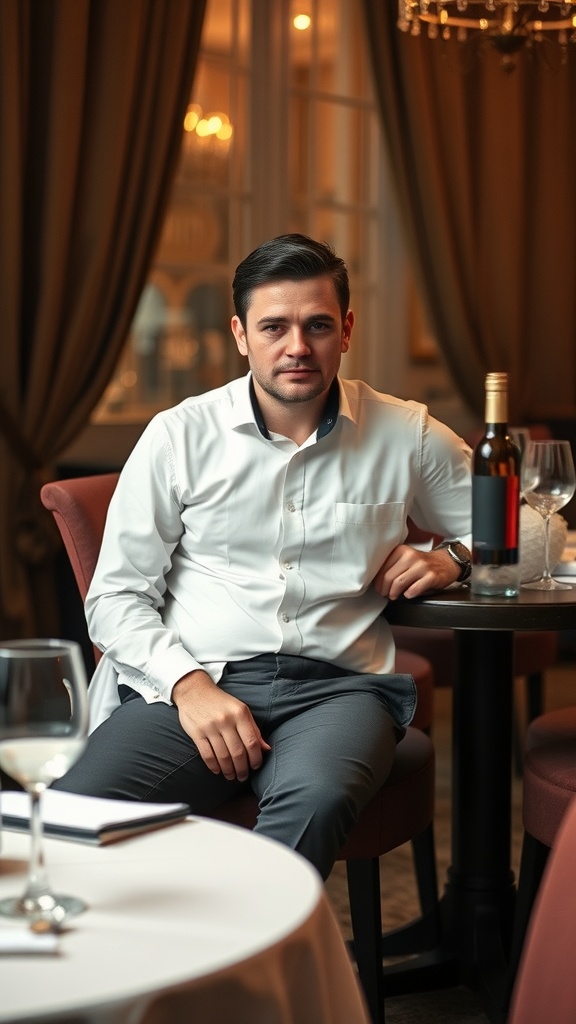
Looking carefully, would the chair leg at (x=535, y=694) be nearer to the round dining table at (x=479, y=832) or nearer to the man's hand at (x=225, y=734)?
the round dining table at (x=479, y=832)

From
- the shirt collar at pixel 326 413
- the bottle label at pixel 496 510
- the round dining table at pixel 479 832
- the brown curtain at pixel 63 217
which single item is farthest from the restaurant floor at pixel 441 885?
the brown curtain at pixel 63 217

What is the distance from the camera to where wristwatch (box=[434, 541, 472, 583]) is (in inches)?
86.1

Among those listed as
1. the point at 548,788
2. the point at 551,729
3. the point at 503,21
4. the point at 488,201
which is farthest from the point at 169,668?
the point at 488,201

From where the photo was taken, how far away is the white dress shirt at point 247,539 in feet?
6.91

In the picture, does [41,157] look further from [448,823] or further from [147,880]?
[147,880]

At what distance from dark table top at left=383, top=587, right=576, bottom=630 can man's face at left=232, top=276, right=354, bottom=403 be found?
397 millimetres

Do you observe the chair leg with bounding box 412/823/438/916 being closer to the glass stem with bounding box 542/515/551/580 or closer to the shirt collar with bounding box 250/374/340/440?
the glass stem with bounding box 542/515/551/580

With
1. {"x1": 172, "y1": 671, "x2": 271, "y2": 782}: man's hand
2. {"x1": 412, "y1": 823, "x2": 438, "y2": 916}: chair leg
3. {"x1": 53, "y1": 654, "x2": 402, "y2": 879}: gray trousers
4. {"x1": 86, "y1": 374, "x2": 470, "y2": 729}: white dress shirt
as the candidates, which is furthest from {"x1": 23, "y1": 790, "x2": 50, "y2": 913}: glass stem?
{"x1": 412, "y1": 823, "x2": 438, "y2": 916}: chair leg

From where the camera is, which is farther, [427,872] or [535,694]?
[535,694]

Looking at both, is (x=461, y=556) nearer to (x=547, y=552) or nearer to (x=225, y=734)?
(x=547, y=552)

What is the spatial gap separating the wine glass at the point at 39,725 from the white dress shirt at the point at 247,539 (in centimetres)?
105

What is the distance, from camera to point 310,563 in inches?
84.4

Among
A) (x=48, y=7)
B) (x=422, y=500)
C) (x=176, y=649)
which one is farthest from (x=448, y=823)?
(x=48, y=7)

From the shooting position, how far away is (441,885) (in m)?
2.94
